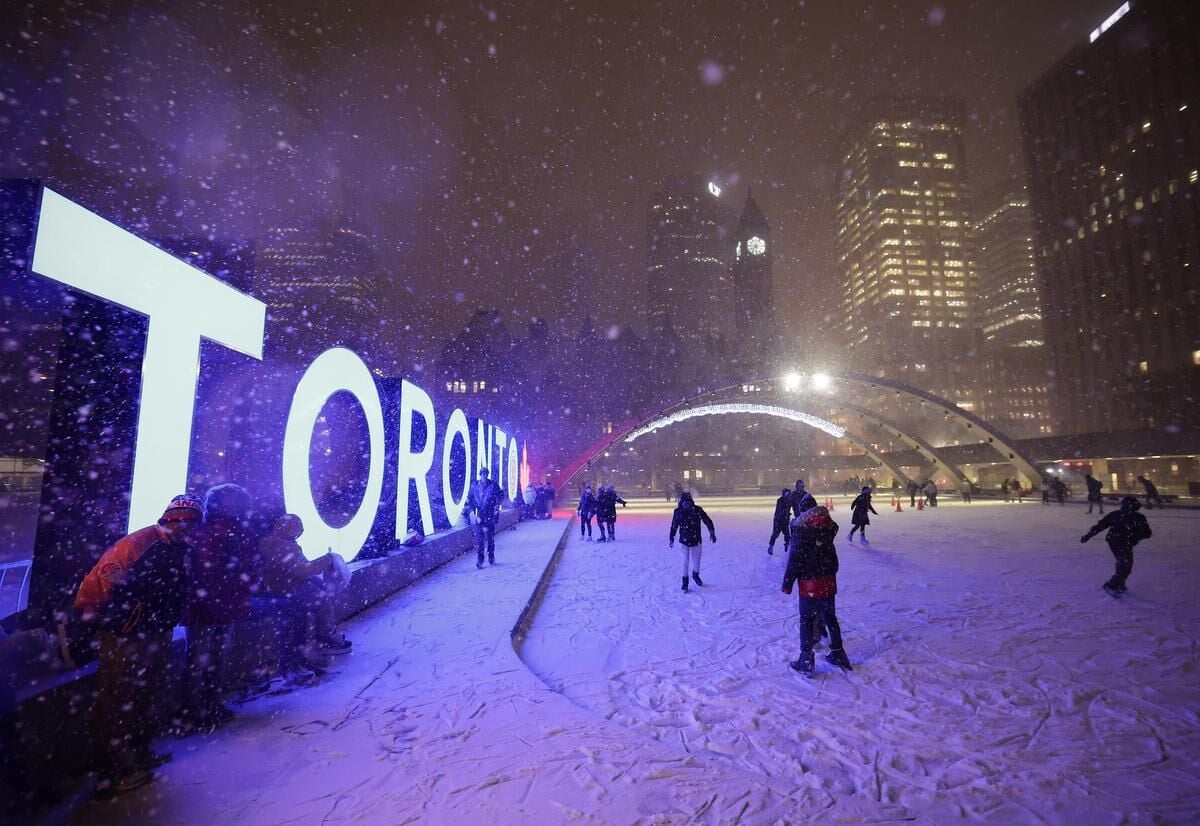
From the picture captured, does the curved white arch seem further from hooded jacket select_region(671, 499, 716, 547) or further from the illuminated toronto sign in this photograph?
the illuminated toronto sign

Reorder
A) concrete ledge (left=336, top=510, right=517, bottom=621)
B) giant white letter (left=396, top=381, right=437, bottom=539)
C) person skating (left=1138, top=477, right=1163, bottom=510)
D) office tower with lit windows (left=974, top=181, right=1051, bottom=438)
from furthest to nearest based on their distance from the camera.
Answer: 1. office tower with lit windows (left=974, top=181, right=1051, bottom=438)
2. person skating (left=1138, top=477, right=1163, bottom=510)
3. giant white letter (left=396, top=381, right=437, bottom=539)
4. concrete ledge (left=336, top=510, right=517, bottom=621)

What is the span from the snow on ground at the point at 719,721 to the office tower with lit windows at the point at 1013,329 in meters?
149

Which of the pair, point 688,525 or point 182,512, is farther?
point 688,525

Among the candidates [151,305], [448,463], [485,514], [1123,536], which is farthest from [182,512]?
[1123,536]

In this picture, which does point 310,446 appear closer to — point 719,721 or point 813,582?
point 719,721

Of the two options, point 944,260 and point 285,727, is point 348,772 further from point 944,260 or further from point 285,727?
point 944,260

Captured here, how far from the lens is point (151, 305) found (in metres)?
4.62

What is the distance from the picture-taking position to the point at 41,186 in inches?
145

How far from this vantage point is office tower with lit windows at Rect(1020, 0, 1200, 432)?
6994 cm

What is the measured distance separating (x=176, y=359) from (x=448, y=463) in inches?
333

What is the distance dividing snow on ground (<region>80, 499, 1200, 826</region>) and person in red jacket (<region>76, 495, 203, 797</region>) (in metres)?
0.24

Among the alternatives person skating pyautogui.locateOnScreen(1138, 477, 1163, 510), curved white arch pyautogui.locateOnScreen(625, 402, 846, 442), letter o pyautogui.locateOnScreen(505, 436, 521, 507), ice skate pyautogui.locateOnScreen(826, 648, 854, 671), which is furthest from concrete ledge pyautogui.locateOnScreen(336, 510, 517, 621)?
curved white arch pyautogui.locateOnScreen(625, 402, 846, 442)

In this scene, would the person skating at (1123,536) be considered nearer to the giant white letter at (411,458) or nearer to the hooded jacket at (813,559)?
the hooded jacket at (813,559)

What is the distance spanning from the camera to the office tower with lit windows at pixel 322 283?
13812 centimetres
